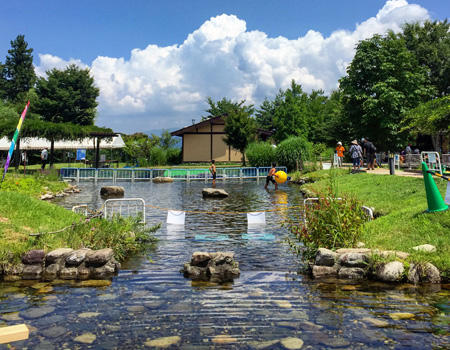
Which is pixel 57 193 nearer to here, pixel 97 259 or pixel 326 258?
pixel 97 259

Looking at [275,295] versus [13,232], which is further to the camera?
[13,232]

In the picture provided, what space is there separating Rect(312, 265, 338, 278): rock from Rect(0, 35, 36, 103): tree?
7473 centimetres

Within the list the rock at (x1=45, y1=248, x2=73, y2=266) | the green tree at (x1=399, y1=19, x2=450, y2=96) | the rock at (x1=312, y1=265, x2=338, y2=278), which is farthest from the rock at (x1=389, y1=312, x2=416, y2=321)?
the green tree at (x1=399, y1=19, x2=450, y2=96)

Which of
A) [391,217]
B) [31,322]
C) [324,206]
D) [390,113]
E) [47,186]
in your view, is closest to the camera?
[31,322]

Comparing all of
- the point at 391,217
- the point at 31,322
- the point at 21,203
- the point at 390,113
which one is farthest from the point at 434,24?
the point at 31,322

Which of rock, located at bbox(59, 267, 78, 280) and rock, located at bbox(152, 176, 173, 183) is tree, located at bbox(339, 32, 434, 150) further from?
rock, located at bbox(59, 267, 78, 280)

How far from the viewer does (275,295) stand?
6055 millimetres

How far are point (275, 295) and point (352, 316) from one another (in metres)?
1.27

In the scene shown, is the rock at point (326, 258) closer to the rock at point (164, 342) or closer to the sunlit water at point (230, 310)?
the sunlit water at point (230, 310)

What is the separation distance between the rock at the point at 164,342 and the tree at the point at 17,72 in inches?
2980

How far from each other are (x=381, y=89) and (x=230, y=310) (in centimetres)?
3017

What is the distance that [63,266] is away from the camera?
7277 mm

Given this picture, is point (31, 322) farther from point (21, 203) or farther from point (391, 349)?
point (21, 203)

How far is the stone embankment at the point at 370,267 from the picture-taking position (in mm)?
6637
